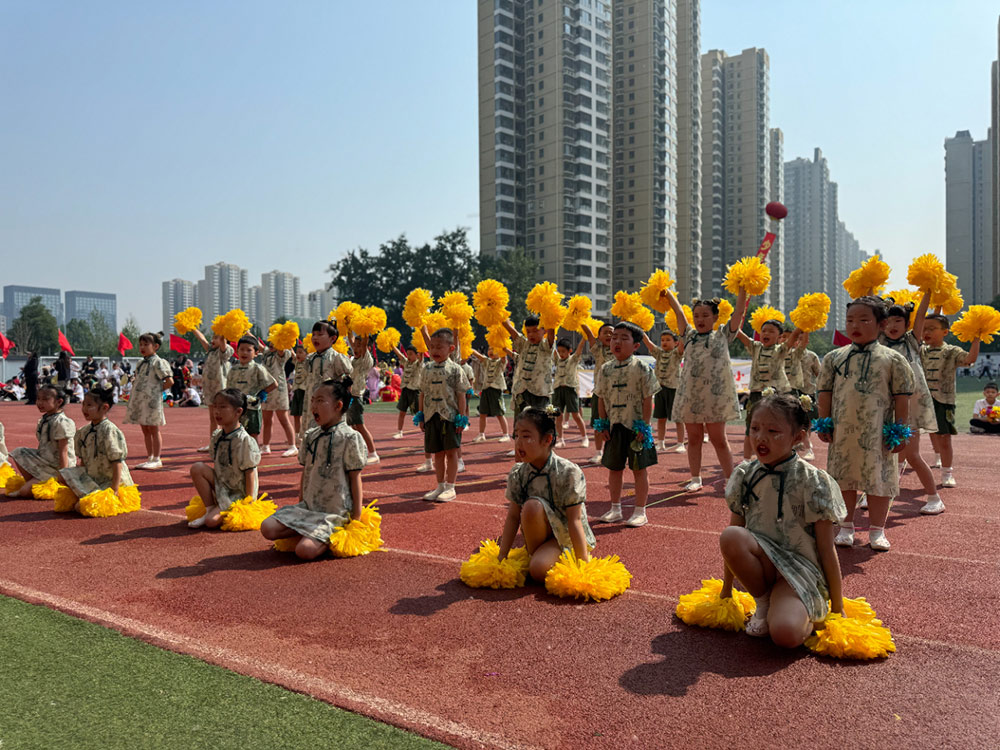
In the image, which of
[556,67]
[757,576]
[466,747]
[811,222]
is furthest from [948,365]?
[811,222]

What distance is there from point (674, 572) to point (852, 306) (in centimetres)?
244

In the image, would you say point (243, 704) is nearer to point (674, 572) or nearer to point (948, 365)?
point (674, 572)

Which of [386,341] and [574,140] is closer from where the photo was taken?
[386,341]

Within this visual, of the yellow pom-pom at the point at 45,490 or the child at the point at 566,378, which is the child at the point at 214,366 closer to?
the yellow pom-pom at the point at 45,490

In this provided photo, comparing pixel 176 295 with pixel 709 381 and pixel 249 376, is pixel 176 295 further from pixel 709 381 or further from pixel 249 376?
pixel 709 381

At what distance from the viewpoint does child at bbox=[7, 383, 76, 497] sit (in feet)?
25.1

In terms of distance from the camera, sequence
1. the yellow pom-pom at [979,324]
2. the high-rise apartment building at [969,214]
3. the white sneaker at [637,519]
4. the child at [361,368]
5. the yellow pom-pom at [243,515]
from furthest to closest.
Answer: the high-rise apartment building at [969,214] < the child at [361,368] < the yellow pom-pom at [979,324] < the white sneaker at [637,519] < the yellow pom-pom at [243,515]

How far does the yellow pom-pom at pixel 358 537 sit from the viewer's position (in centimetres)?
559

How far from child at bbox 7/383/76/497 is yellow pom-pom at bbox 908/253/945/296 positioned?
333 inches

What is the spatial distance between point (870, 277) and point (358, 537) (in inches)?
195

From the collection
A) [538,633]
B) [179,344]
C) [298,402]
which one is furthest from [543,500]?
[179,344]

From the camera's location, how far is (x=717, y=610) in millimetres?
4082

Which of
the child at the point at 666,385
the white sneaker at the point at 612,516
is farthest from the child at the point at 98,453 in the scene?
the child at the point at 666,385

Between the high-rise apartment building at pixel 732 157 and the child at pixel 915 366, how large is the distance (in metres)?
105
